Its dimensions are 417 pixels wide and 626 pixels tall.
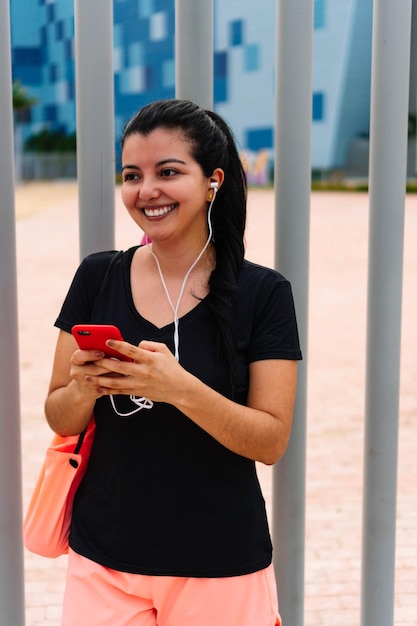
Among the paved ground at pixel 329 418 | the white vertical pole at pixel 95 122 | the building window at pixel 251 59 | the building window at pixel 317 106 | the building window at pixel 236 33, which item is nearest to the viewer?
the white vertical pole at pixel 95 122

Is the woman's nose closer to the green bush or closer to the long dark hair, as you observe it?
the long dark hair

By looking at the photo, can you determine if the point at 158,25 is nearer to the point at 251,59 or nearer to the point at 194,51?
the point at 194,51

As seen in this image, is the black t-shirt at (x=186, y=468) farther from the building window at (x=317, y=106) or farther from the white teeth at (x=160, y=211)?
the building window at (x=317, y=106)

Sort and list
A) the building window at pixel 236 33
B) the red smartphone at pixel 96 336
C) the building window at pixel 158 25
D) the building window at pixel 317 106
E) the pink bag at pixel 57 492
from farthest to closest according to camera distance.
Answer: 1. the building window at pixel 236 33
2. the building window at pixel 317 106
3. the building window at pixel 158 25
4. the pink bag at pixel 57 492
5. the red smartphone at pixel 96 336

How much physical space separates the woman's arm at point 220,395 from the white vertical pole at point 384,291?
2.30ft

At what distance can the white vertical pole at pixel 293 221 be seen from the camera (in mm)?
2408

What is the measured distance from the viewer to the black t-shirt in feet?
6.26

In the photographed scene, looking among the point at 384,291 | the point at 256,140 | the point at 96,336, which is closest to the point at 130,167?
the point at 96,336

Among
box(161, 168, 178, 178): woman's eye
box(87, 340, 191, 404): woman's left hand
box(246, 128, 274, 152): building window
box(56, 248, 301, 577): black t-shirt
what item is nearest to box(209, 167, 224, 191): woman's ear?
box(161, 168, 178, 178): woman's eye

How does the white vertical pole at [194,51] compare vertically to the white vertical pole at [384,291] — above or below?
above

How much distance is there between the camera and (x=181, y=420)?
191 centimetres

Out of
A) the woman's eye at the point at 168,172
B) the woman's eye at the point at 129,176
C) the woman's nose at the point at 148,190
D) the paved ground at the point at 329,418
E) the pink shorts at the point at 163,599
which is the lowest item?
the paved ground at the point at 329,418

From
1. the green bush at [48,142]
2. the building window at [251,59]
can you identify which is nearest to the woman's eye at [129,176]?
the building window at [251,59]

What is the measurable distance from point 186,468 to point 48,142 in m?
47.7
